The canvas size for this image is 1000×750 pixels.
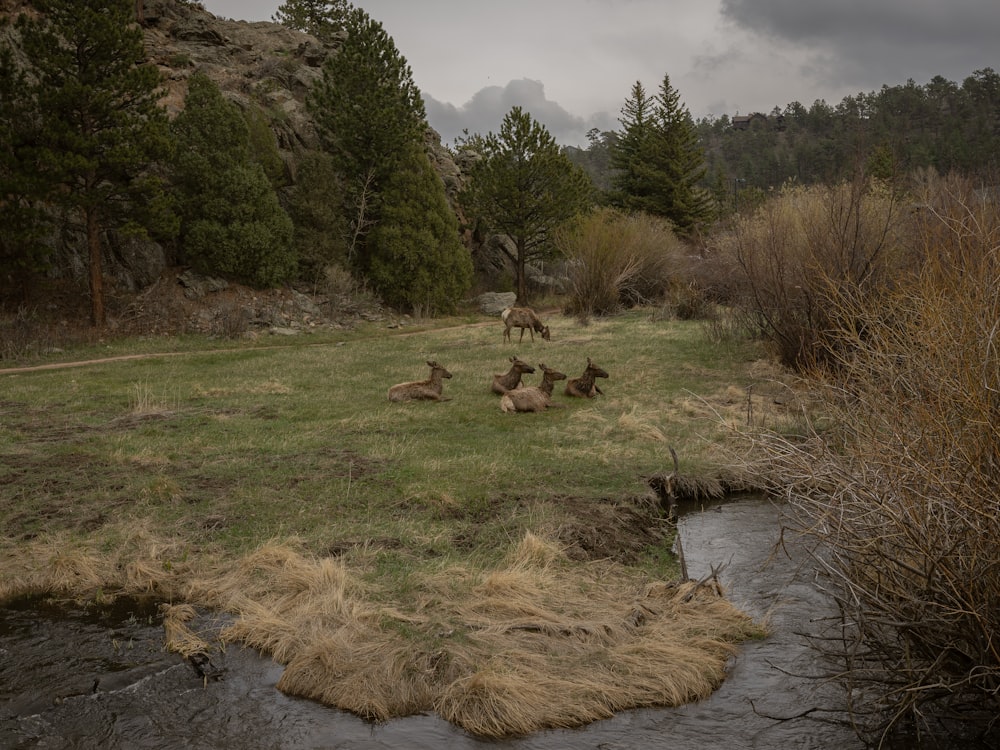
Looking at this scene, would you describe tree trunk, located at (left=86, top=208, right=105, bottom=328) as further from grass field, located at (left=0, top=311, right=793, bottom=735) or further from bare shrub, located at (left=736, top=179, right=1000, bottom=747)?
bare shrub, located at (left=736, top=179, right=1000, bottom=747)

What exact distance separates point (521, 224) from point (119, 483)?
3221 centimetres

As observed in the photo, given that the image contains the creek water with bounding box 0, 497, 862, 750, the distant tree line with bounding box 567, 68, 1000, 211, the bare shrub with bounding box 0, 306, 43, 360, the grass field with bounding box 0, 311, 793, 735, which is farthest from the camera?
the distant tree line with bounding box 567, 68, 1000, 211

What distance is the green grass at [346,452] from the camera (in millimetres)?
8227

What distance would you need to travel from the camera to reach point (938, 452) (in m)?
4.40

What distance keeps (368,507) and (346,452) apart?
2327 mm

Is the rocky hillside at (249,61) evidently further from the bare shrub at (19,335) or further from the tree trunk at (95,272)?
the bare shrub at (19,335)

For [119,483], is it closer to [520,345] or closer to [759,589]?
[759,589]

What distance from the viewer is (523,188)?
3931 cm

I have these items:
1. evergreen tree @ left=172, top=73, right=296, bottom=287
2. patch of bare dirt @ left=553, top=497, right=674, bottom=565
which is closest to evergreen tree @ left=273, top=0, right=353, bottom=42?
evergreen tree @ left=172, top=73, right=296, bottom=287

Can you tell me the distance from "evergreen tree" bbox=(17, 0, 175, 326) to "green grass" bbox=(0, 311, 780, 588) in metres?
6.90

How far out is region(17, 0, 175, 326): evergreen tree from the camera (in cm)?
2209

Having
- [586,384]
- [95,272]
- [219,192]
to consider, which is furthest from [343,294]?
[586,384]

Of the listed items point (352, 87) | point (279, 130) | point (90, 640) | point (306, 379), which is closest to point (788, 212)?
point (306, 379)

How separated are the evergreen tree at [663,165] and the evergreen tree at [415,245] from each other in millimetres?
15943
